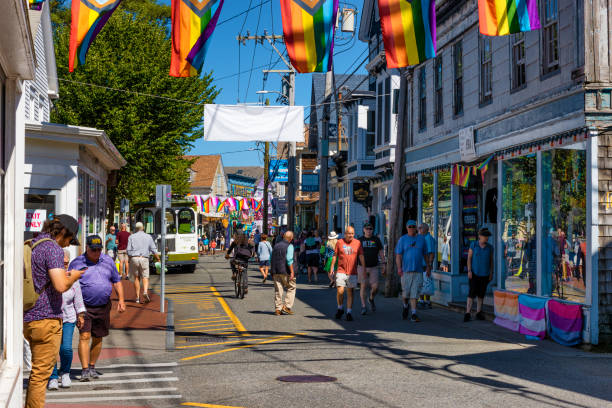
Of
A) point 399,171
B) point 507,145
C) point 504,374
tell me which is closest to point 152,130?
point 399,171

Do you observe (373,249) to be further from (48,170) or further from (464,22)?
(48,170)

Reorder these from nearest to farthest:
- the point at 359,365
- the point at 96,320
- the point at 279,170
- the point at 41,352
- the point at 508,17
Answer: the point at 41,352 < the point at 96,320 < the point at 359,365 < the point at 508,17 < the point at 279,170

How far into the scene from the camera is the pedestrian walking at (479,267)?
16031 mm

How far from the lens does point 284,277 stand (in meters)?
17.8

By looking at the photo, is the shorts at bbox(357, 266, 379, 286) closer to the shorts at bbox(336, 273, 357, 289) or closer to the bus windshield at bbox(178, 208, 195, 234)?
the shorts at bbox(336, 273, 357, 289)

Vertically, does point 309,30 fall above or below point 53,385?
above

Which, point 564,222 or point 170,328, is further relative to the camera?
point 170,328

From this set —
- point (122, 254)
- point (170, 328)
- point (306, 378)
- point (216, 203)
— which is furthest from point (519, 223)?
point (216, 203)

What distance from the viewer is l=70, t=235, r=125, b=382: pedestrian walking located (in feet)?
32.8

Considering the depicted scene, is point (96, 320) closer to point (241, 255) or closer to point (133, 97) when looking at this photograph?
point (241, 255)

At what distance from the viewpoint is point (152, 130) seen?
35594mm

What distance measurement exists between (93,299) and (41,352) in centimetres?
311

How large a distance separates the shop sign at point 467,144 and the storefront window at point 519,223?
1832 millimetres

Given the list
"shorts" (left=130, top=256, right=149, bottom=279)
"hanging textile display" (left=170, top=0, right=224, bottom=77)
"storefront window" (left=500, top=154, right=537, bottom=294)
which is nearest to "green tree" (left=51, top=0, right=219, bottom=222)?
"shorts" (left=130, top=256, right=149, bottom=279)
